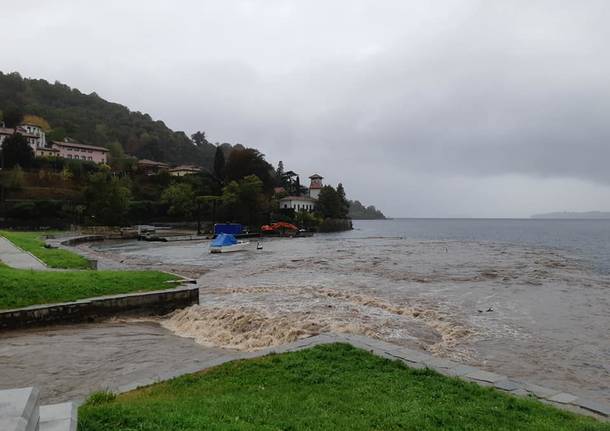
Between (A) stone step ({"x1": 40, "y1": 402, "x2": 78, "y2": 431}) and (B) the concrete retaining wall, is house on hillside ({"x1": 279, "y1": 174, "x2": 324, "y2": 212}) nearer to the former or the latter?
(B) the concrete retaining wall

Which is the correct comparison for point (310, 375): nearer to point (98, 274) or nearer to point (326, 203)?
point (98, 274)

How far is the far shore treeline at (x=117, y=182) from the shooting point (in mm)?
68688

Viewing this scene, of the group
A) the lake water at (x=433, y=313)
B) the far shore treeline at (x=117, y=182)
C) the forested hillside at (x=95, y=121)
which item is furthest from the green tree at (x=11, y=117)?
the lake water at (x=433, y=313)

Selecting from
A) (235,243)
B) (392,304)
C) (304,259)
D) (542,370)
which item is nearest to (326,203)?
(235,243)

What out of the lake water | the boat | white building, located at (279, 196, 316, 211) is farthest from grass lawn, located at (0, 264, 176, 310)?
white building, located at (279, 196, 316, 211)

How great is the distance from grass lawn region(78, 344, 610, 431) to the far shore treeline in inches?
2514

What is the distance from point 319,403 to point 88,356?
669 cm

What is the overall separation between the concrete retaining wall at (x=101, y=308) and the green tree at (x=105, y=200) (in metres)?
54.6

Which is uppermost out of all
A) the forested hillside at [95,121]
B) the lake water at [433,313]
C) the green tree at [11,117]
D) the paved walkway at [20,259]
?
the forested hillside at [95,121]

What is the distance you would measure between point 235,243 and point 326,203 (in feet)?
223

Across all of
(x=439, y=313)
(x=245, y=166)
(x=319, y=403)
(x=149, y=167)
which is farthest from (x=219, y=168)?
(x=319, y=403)

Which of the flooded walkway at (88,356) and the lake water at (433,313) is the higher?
the flooded walkway at (88,356)

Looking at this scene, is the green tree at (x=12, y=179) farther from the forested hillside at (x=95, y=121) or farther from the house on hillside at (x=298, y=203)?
the house on hillside at (x=298, y=203)

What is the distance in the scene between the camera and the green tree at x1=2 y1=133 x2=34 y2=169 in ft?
268
